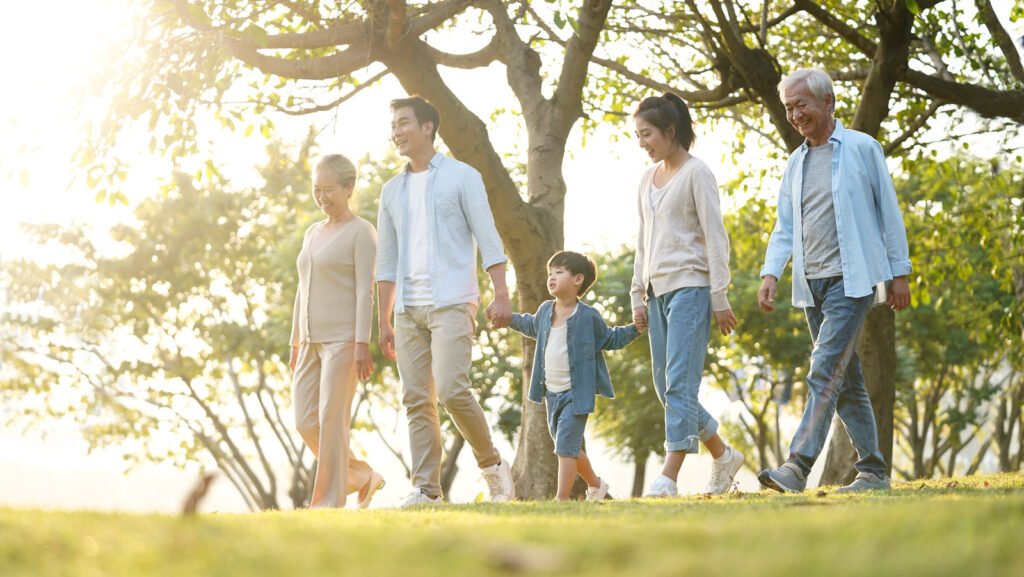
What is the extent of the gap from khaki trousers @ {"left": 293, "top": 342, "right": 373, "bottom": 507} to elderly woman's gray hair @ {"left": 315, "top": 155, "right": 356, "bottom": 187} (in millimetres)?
1067

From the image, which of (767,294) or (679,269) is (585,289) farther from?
(767,294)

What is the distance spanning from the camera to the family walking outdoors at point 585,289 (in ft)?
23.3

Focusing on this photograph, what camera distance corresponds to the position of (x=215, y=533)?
3.53m

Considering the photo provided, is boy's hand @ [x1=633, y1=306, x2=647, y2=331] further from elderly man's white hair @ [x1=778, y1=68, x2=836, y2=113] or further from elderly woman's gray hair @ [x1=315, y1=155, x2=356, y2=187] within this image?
elderly woman's gray hair @ [x1=315, y1=155, x2=356, y2=187]

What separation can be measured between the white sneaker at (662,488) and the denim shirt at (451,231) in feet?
5.00

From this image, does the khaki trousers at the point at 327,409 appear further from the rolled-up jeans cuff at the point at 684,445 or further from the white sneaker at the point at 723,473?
the white sneaker at the point at 723,473

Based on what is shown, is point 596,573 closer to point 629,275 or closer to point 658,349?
point 658,349

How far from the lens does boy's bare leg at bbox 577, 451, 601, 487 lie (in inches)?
325

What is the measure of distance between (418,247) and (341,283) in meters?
0.78

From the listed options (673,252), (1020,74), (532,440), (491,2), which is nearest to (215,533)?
(673,252)

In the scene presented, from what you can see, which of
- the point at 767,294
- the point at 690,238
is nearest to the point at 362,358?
the point at 690,238

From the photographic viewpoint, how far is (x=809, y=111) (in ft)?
23.5

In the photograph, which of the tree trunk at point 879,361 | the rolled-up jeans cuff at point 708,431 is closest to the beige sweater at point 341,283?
the rolled-up jeans cuff at point 708,431

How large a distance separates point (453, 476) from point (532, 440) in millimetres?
21449
